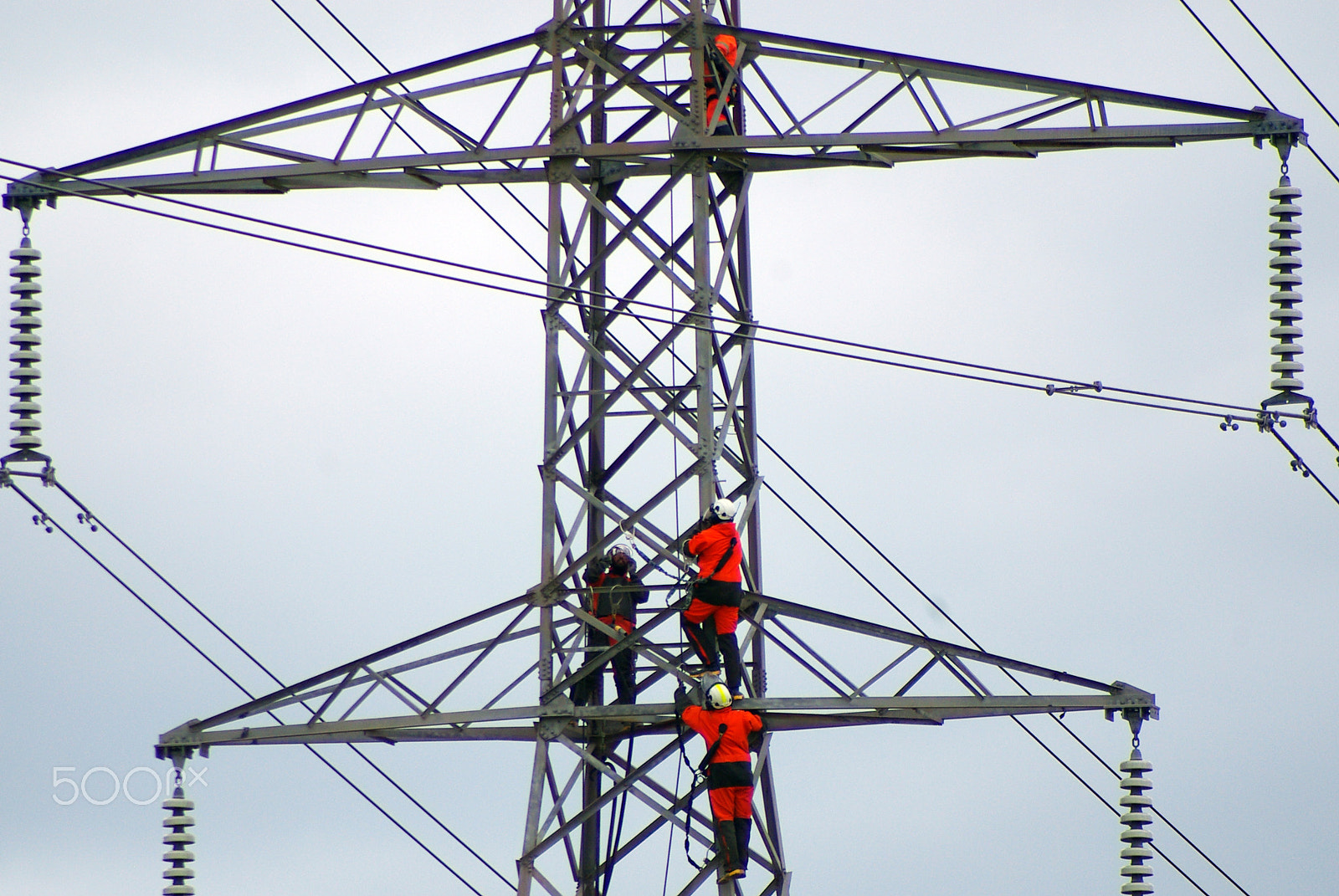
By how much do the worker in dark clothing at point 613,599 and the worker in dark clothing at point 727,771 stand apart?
1.23 metres

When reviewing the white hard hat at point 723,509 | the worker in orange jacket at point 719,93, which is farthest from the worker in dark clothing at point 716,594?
the worker in orange jacket at point 719,93

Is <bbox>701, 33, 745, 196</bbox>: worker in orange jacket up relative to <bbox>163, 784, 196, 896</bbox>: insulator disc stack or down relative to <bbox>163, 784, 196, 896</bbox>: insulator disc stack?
up

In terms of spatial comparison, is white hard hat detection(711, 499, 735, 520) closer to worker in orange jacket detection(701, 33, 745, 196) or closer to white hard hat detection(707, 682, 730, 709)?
white hard hat detection(707, 682, 730, 709)

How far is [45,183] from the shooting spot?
24562mm

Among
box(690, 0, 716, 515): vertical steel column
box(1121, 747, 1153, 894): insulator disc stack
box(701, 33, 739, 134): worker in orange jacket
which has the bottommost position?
box(1121, 747, 1153, 894): insulator disc stack

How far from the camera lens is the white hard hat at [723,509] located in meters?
23.1

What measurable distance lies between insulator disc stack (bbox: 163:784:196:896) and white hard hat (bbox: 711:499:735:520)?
17.2 feet

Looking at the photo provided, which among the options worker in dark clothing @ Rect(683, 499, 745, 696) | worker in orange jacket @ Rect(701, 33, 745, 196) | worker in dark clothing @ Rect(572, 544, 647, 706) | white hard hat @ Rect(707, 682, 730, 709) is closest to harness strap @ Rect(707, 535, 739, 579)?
worker in dark clothing @ Rect(683, 499, 745, 696)

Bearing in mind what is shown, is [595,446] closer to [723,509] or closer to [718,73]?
[723,509]

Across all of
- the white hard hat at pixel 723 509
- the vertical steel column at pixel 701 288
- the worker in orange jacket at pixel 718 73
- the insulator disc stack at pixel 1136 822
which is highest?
the worker in orange jacket at pixel 718 73

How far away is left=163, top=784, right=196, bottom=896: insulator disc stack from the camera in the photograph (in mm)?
23516

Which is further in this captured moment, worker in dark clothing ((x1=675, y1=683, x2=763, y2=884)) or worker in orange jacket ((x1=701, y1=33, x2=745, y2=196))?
worker in orange jacket ((x1=701, y1=33, x2=745, y2=196))

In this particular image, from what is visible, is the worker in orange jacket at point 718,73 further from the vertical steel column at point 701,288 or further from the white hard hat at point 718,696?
the white hard hat at point 718,696

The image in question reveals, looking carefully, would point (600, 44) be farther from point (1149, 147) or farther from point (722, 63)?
point (1149, 147)
